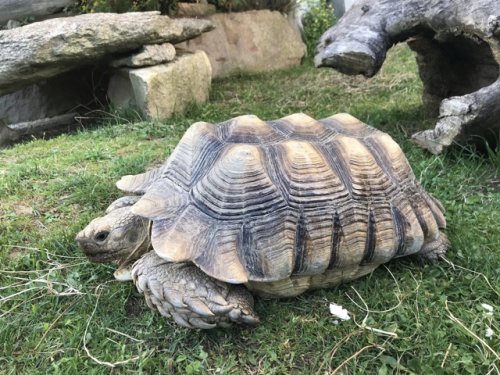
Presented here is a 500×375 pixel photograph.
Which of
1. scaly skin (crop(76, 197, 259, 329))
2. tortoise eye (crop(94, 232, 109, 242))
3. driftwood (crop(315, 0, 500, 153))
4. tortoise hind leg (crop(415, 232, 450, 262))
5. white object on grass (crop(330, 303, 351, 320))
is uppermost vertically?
driftwood (crop(315, 0, 500, 153))

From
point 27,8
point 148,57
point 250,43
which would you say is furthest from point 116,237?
point 250,43

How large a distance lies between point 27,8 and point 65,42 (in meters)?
2.05

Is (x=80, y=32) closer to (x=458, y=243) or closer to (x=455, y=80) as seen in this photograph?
(x=455, y=80)

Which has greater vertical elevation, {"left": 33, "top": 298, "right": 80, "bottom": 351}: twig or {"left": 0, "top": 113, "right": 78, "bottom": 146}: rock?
{"left": 33, "top": 298, "right": 80, "bottom": 351}: twig

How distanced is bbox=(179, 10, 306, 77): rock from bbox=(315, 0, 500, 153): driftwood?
3.28 m

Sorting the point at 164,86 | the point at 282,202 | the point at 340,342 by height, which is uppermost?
the point at 282,202

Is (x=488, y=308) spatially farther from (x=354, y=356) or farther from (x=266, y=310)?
(x=266, y=310)

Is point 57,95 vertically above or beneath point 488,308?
beneath

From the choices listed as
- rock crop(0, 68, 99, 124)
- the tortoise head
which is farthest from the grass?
rock crop(0, 68, 99, 124)

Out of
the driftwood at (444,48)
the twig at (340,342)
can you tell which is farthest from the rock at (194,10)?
the twig at (340,342)

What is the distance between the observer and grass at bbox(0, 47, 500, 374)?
1759 millimetres

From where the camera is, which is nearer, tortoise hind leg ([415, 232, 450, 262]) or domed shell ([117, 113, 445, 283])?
domed shell ([117, 113, 445, 283])

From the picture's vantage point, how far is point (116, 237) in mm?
2068

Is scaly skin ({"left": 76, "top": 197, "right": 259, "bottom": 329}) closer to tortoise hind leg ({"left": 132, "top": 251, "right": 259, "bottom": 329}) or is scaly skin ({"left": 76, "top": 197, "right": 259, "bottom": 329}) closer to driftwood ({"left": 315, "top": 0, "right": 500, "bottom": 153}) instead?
tortoise hind leg ({"left": 132, "top": 251, "right": 259, "bottom": 329})
